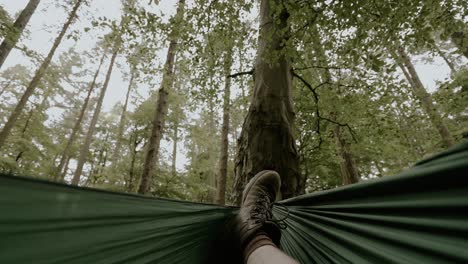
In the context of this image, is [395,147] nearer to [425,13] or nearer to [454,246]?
[425,13]

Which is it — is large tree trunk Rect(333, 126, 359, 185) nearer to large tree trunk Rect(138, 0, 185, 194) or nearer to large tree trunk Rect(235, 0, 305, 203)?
large tree trunk Rect(235, 0, 305, 203)

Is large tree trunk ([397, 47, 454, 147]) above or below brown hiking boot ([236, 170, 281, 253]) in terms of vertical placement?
above

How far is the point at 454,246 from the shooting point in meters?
0.43

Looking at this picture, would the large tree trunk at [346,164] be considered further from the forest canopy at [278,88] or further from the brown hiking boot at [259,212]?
the brown hiking boot at [259,212]

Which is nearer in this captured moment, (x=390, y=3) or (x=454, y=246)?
(x=454, y=246)

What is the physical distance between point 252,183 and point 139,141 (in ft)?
18.9

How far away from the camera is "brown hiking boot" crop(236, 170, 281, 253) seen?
1058 millimetres

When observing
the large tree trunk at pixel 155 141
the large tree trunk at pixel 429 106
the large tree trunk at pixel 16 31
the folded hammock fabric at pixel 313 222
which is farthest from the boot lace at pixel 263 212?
the large tree trunk at pixel 16 31

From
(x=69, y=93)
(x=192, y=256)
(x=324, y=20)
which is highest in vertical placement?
(x=69, y=93)

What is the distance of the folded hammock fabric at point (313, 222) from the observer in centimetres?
45

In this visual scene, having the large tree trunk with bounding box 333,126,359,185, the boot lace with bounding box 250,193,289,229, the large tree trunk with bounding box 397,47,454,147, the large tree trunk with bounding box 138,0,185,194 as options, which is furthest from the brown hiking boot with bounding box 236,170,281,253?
the large tree trunk with bounding box 333,126,359,185

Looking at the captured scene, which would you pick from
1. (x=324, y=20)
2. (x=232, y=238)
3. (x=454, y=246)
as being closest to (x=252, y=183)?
(x=232, y=238)

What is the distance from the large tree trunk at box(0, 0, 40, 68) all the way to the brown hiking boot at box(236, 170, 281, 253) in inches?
208

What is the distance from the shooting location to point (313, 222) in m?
1.00
